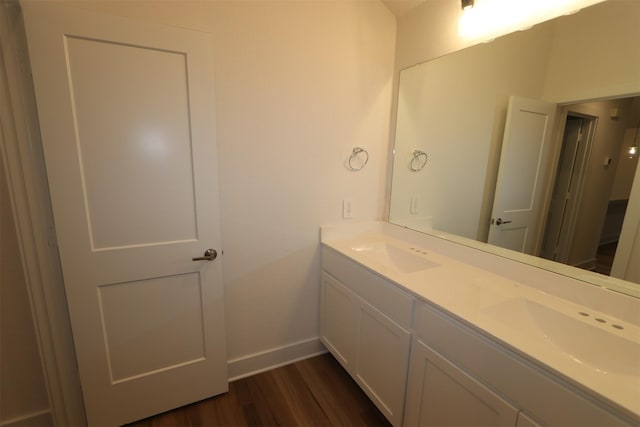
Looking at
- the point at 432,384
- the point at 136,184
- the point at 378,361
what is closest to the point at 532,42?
the point at 432,384

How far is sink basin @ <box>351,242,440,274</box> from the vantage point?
169cm

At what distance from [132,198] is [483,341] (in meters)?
1.62

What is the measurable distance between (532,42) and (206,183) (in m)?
1.75

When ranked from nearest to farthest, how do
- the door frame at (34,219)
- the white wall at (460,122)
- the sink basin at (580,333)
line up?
the sink basin at (580,333)
the door frame at (34,219)
the white wall at (460,122)

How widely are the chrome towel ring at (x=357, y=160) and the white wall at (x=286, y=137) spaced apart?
0.13ft

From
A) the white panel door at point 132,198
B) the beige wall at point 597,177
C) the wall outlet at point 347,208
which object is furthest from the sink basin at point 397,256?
the white panel door at point 132,198

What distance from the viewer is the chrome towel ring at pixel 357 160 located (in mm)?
1965

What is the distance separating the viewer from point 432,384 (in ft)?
3.83

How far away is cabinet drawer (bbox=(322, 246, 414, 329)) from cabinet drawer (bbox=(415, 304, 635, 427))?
0.35 ft

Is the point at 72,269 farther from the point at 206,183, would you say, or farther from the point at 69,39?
the point at 69,39

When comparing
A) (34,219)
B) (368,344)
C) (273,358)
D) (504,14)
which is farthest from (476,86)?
(34,219)

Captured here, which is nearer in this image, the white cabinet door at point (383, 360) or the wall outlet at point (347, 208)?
the white cabinet door at point (383, 360)

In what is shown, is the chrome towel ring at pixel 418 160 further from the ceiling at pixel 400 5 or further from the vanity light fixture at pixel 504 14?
the ceiling at pixel 400 5

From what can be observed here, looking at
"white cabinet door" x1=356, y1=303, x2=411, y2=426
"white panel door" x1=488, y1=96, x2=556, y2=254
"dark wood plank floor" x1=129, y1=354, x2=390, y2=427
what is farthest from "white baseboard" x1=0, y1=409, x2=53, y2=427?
"white panel door" x1=488, y1=96, x2=556, y2=254
